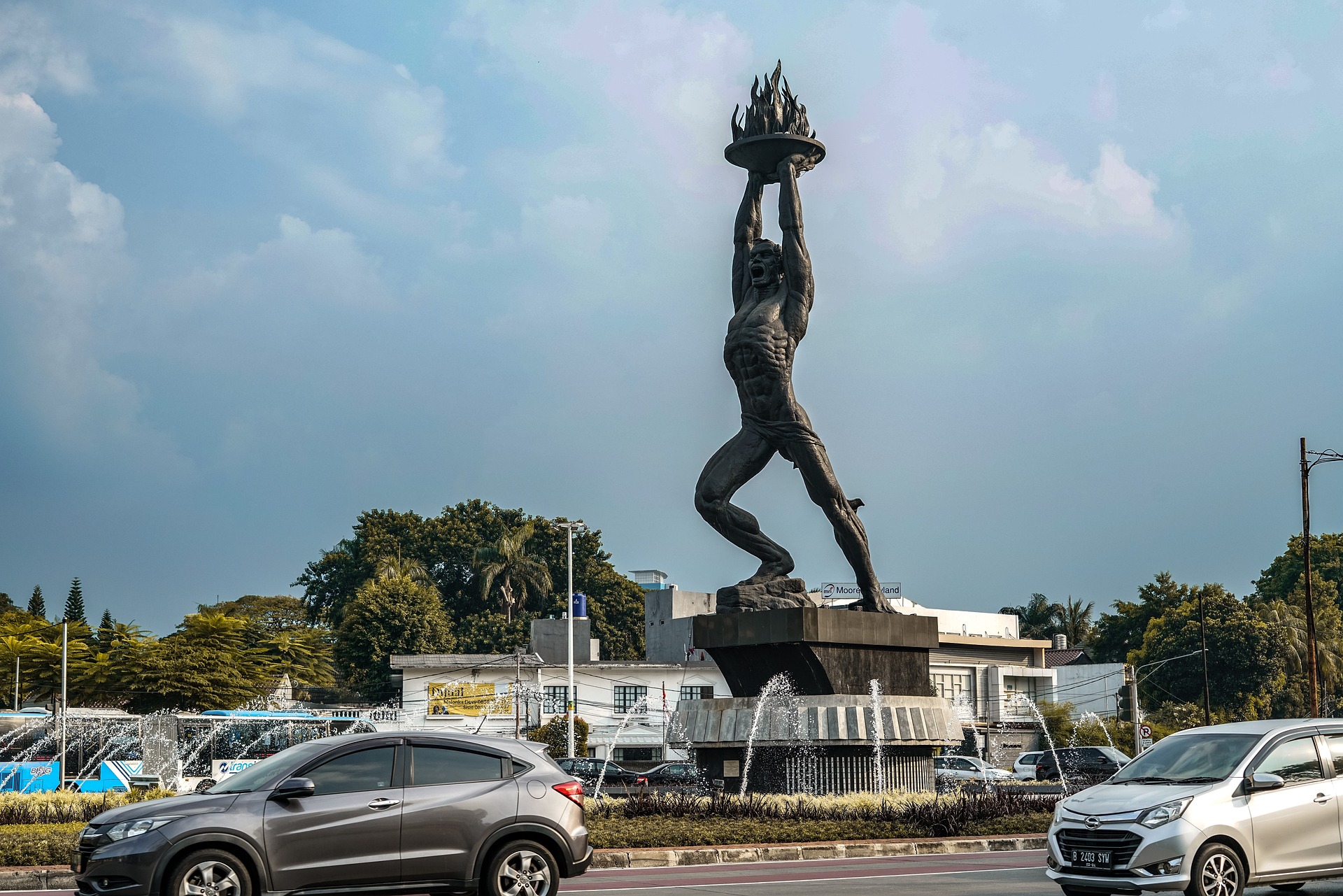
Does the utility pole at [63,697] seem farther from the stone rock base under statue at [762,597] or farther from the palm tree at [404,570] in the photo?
the stone rock base under statue at [762,597]

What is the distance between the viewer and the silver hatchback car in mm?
10375

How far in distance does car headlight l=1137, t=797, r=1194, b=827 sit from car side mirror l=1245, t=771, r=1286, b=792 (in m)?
0.59

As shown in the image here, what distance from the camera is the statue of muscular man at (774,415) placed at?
20.6 m

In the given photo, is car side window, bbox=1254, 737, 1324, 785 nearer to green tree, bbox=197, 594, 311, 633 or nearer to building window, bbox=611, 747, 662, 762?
building window, bbox=611, 747, 662, 762

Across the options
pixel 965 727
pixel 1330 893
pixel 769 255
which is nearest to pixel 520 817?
pixel 1330 893

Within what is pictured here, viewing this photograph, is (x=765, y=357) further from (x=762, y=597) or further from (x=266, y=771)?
(x=266, y=771)

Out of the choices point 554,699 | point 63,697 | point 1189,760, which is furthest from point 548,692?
point 1189,760

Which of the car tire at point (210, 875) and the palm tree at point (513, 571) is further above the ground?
the palm tree at point (513, 571)

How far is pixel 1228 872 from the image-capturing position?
34.3 ft

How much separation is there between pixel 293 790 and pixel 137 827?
3.48 feet

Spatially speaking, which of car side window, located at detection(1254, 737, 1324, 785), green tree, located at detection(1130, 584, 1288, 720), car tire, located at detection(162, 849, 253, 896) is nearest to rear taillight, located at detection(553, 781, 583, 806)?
car tire, located at detection(162, 849, 253, 896)

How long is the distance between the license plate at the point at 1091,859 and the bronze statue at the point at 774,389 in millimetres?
9811

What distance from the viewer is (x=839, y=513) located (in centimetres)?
2095

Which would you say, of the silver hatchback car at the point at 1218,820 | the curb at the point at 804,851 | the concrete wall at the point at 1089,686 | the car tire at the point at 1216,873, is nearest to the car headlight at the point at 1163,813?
the silver hatchback car at the point at 1218,820
